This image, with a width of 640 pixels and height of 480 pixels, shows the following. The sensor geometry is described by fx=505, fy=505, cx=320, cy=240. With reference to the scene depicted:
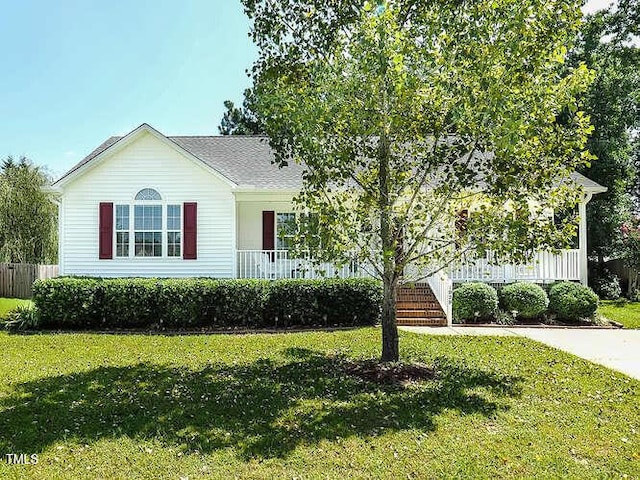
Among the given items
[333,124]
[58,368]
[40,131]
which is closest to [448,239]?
[333,124]

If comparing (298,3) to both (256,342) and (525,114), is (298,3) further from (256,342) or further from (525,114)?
(256,342)

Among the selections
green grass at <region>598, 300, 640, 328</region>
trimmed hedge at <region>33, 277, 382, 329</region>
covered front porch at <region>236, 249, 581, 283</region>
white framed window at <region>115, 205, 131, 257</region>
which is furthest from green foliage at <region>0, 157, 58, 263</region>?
green grass at <region>598, 300, 640, 328</region>

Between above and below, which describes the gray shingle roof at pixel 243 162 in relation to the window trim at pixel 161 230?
above

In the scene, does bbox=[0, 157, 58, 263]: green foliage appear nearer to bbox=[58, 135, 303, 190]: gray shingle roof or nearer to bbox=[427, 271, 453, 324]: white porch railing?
bbox=[58, 135, 303, 190]: gray shingle roof

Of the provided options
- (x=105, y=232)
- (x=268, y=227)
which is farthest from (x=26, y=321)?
(x=268, y=227)

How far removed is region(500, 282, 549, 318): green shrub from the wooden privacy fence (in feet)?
58.8

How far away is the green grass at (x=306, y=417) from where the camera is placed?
436 cm

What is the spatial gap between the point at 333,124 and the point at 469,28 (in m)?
2.11

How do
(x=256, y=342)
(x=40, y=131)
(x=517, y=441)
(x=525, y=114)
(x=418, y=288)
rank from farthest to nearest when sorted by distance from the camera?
(x=40, y=131) < (x=418, y=288) < (x=256, y=342) < (x=525, y=114) < (x=517, y=441)

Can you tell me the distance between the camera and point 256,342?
33.7 ft

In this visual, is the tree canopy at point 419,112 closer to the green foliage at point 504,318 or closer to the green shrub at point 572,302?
the green foliage at point 504,318

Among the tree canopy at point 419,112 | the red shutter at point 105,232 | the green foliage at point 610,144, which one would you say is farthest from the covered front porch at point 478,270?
the green foliage at point 610,144

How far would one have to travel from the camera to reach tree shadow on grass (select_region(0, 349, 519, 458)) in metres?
4.96

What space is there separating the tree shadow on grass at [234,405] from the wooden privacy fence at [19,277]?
15398mm
